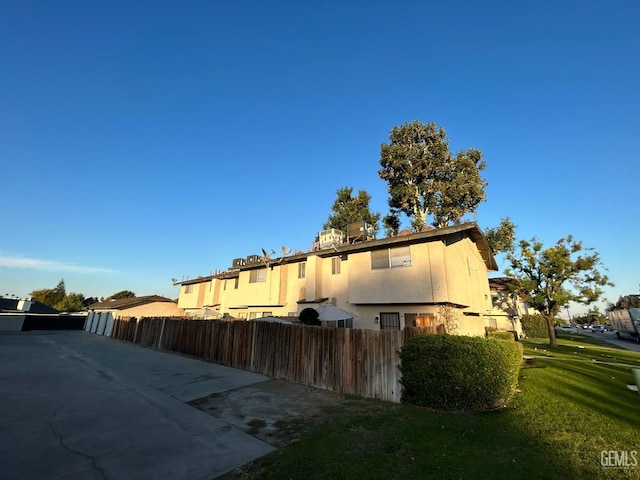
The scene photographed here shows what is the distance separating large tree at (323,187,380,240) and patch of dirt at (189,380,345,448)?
28.8m

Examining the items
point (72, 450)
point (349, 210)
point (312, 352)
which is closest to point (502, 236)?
point (349, 210)

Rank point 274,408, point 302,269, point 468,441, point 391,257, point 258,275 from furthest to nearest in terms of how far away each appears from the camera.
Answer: point 258,275 → point 302,269 → point 391,257 → point 274,408 → point 468,441

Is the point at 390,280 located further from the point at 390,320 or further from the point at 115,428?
the point at 115,428

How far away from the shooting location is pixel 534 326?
35594mm

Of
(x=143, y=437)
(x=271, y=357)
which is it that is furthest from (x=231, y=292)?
(x=143, y=437)

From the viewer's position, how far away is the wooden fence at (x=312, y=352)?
28.0 ft

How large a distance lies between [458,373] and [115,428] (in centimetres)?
783

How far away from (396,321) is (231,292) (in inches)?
676

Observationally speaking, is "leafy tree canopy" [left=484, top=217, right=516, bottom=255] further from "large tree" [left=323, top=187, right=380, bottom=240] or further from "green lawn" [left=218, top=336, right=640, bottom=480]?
"green lawn" [left=218, top=336, right=640, bottom=480]

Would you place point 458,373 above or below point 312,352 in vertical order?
below

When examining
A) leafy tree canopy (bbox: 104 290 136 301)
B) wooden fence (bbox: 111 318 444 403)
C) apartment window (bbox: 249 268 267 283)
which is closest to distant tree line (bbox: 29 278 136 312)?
leafy tree canopy (bbox: 104 290 136 301)

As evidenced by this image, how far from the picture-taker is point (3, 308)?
1730 inches

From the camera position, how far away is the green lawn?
4449 mm

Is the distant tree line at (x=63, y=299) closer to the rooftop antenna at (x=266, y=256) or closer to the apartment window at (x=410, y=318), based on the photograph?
the rooftop antenna at (x=266, y=256)
